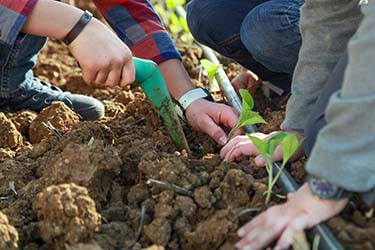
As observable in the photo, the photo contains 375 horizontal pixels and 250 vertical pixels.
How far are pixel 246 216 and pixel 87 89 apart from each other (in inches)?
61.0

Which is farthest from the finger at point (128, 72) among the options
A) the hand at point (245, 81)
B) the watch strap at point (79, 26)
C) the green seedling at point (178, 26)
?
the green seedling at point (178, 26)

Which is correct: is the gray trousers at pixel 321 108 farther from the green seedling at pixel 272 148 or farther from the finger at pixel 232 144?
the finger at pixel 232 144

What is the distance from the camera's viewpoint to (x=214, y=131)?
219 cm

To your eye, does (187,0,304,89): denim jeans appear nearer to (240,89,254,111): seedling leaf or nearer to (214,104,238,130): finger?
(214,104,238,130): finger

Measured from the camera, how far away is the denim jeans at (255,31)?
242 cm

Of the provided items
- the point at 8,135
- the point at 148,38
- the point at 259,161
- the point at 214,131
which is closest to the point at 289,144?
the point at 259,161

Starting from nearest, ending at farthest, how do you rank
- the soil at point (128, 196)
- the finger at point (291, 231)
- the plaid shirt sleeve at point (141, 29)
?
the finger at point (291, 231) < the soil at point (128, 196) < the plaid shirt sleeve at point (141, 29)

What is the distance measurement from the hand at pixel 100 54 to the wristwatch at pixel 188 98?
411mm

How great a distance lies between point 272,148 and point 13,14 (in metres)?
0.81

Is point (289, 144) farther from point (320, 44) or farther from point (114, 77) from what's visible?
point (114, 77)

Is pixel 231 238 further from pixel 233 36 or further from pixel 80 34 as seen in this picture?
pixel 233 36

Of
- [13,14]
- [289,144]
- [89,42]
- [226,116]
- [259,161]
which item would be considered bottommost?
[226,116]

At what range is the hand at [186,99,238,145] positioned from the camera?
2.21 metres

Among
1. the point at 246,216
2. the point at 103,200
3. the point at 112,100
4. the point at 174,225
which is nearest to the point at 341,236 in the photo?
the point at 246,216
